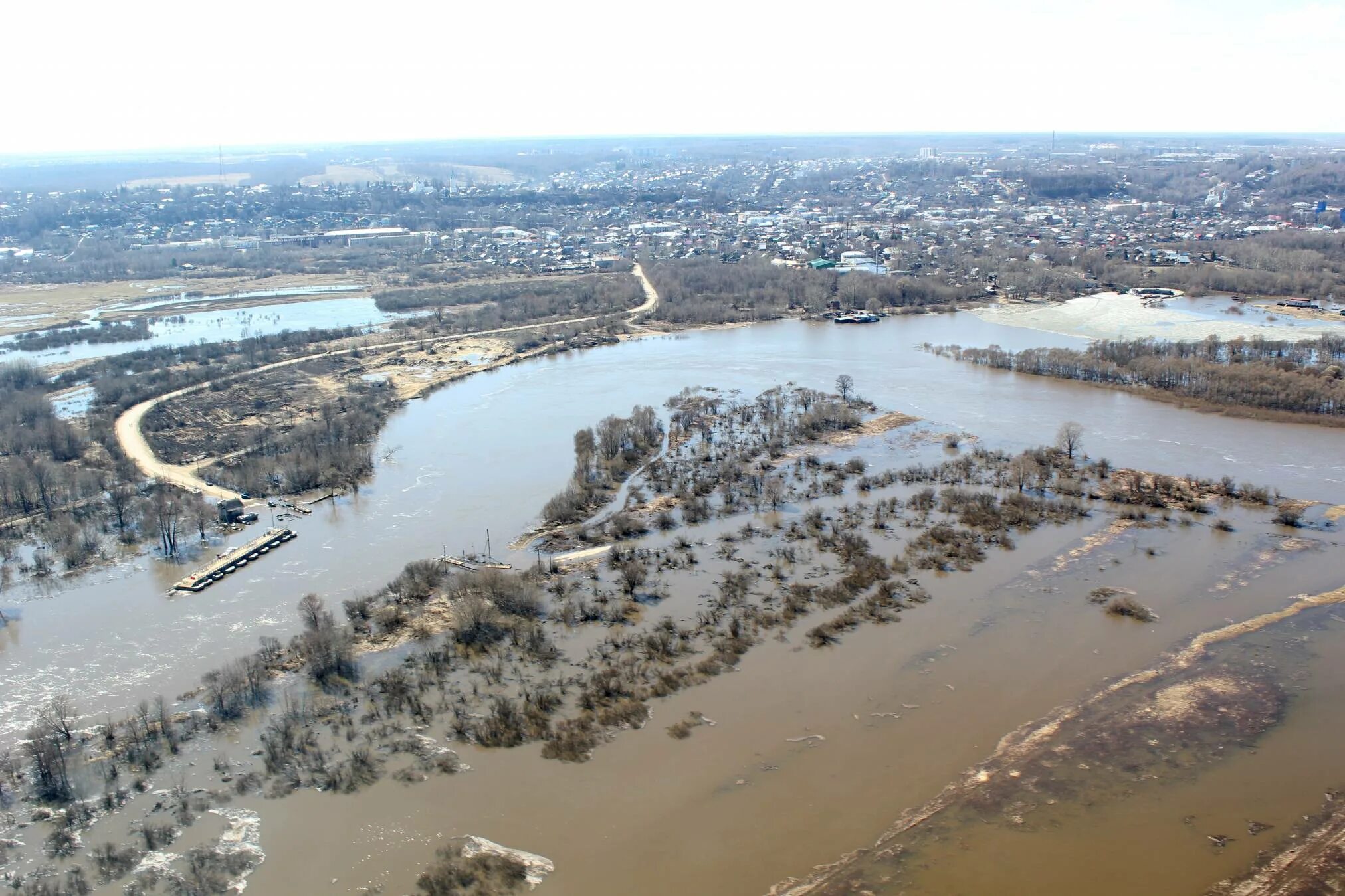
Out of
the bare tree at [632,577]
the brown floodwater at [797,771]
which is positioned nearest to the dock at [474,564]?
the bare tree at [632,577]

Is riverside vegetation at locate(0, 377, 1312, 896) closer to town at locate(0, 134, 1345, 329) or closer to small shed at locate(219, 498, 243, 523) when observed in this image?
small shed at locate(219, 498, 243, 523)

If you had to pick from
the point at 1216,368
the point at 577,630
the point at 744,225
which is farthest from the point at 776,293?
the point at 577,630

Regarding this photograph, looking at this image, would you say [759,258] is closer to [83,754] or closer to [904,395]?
[904,395]

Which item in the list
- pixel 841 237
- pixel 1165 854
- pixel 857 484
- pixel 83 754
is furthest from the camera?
pixel 841 237

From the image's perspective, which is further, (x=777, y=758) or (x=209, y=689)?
(x=209, y=689)

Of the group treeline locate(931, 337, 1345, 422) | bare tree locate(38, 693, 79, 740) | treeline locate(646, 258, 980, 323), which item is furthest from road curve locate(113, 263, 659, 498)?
treeline locate(931, 337, 1345, 422)

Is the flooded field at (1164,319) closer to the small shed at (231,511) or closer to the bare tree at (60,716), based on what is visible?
the small shed at (231,511)

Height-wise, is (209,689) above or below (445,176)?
below

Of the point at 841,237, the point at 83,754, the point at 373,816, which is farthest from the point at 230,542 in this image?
the point at 841,237
